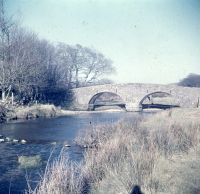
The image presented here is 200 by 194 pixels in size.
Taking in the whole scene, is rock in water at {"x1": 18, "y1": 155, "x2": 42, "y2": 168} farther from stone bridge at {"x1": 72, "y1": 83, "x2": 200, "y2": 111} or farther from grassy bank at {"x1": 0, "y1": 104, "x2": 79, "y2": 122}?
stone bridge at {"x1": 72, "y1": 83, "x2": 200, "y2": 111}

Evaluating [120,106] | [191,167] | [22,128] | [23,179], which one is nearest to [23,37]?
[22,128]

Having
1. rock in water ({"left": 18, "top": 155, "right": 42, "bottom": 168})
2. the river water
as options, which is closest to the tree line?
the river water

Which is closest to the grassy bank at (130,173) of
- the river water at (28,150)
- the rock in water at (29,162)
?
the river water at (28,150)

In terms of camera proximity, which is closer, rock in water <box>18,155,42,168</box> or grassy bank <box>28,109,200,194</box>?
grassy bank <box>28,109,200,194</box>

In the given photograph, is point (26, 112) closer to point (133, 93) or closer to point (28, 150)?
point (28, 150)

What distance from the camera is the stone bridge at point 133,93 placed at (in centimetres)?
3912

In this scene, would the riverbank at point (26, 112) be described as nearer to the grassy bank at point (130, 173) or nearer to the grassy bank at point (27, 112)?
the grassy bank at point (27, 112)

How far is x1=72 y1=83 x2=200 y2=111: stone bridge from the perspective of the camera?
39125 millimetres

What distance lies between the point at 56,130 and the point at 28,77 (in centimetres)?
1221

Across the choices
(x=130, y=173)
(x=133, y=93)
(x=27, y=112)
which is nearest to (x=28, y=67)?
(x=27, y=112)

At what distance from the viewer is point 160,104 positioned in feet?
134

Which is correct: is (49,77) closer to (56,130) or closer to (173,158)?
(56,130)

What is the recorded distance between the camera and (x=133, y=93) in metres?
41.6

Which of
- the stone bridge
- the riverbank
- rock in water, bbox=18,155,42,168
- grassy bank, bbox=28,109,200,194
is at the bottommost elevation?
rock in water, bbox=18,155,42,168
